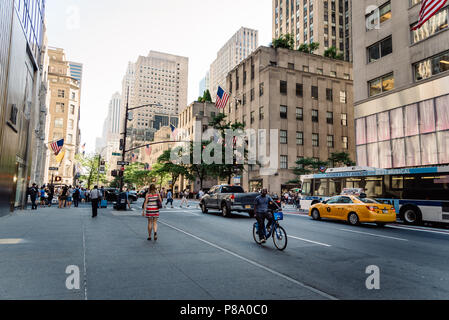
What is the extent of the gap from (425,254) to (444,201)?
8.79 m

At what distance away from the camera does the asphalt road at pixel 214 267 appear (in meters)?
5.00

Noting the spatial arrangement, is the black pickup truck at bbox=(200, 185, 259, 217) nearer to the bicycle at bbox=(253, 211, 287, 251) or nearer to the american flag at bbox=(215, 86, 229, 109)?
the bicycle at bbox=(253, 211, 287, 251)

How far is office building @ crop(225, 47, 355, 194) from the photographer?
47.9 metres

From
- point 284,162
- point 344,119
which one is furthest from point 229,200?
point 344,119

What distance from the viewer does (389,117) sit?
2903 centimetres

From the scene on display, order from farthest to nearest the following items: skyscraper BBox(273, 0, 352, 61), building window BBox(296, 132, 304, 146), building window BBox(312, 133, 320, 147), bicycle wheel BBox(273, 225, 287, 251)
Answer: skyscraper BBox(273, 0, 352, 61)
building window BBox(312, 133, 320, 147)
building window BBox(296, 132, 304, 146)
bicycle wheel BBox(273, 225, 287, 251)

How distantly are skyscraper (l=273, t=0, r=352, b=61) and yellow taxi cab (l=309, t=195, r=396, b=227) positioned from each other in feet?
215

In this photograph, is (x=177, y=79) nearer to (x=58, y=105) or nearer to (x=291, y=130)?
(x=58, y=105)

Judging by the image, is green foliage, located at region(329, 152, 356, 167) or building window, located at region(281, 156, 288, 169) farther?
building window, located at region(281, 156, 288, 169)

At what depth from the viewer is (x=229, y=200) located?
18953mm

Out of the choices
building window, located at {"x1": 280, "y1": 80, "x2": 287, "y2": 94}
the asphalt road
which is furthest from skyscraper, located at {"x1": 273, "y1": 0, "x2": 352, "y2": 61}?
the asphalt road

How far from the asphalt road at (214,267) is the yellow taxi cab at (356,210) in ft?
12.7

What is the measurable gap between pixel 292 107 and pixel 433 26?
25094 millimetres
